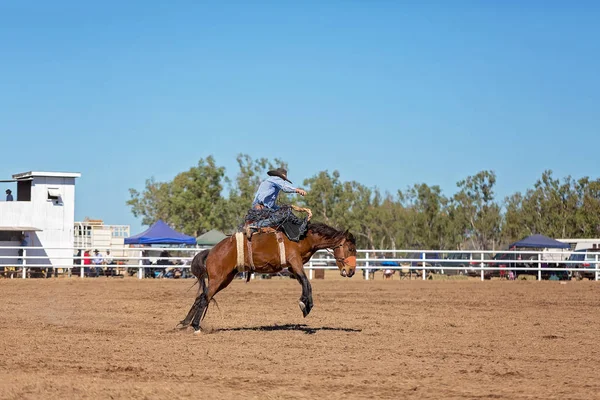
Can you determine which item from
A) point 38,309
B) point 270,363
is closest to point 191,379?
point 270,363

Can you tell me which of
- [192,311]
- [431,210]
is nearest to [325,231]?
[192,311]

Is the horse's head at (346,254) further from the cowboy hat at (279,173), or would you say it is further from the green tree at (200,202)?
the green tree at (200,202)

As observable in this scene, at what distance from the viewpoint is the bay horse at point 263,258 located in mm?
12359

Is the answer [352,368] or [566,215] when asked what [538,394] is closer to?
[352,368]

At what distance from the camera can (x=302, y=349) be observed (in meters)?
10.3

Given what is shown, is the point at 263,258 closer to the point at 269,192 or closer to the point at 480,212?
the point at 269,192

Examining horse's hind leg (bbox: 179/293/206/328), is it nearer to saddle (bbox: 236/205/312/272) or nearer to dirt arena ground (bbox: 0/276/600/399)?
dirt arena ground (bbox: 0/276/600/399)

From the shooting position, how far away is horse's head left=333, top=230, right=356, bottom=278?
12.7 meters

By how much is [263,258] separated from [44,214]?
24.3 m

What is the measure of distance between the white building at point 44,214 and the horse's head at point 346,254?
75.1 ft

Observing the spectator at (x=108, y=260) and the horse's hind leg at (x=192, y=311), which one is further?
the spectator at (x=108, y=260)

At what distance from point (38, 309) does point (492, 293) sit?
1184 centimetres

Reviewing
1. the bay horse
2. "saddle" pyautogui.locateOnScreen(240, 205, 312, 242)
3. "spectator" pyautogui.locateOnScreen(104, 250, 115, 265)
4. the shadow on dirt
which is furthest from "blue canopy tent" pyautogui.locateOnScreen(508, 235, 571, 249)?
"saddle" pyautogui.locateOnScreen(240, 205, 312, 242)

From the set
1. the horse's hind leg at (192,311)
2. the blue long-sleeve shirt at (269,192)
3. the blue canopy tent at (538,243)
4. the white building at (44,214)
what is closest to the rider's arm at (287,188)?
the blue long-sleeve shirt at (269,192)
